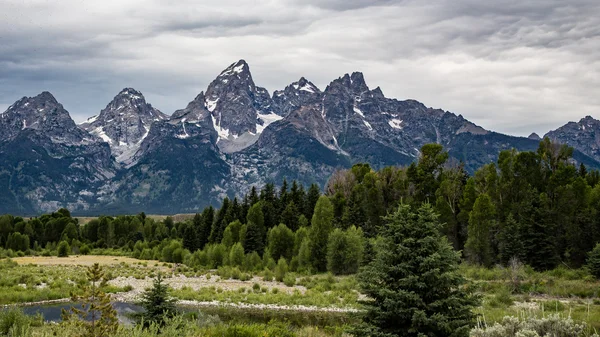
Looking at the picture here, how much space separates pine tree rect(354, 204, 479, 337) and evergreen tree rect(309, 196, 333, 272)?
141 feet

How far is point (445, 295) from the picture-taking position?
12.4m

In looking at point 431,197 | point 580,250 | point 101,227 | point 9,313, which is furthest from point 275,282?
point 101,227

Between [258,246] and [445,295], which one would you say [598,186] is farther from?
[445,295]

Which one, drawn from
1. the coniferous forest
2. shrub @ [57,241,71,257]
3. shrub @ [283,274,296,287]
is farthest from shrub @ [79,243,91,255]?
shrub @ [283,274,296,287]

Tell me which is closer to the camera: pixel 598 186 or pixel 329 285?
pixel 329 285

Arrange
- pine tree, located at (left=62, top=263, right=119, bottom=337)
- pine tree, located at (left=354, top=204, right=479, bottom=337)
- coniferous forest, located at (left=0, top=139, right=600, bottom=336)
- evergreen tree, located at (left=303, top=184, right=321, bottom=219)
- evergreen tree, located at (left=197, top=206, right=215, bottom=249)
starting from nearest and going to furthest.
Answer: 1. pine tree, located at (left=62, top=263, right=119, bottom=337)
2. pine tree, located at (left=354, top=204, right=479, bottom=337)
3. coniferous forest, located at (left=0, top=139, right=600, bottom=336)
4. evergreen tree, located at (left=303, top=184, right=321, bottom=219)
5. evergreen tree, located at (left=197, top=206, right=215, bottom=249)

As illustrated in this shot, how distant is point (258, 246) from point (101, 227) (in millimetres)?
47578

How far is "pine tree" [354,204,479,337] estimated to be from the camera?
11.8 metres

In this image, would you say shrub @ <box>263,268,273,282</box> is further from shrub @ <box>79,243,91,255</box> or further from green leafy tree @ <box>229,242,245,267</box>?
shrub @ <box>79,243,91,255</box>

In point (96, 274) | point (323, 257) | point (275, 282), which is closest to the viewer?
point (96, 274)

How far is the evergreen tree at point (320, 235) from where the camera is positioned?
182 feet

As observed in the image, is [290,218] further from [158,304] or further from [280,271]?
[158,304]

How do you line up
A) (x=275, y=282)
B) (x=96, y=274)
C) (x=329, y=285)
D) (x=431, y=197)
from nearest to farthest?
(x=96, y=274) < (x=329, y=285) < (x=275, y=282) < (x=431, y=197)

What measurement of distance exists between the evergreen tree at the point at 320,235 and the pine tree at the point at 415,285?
42837 mm
